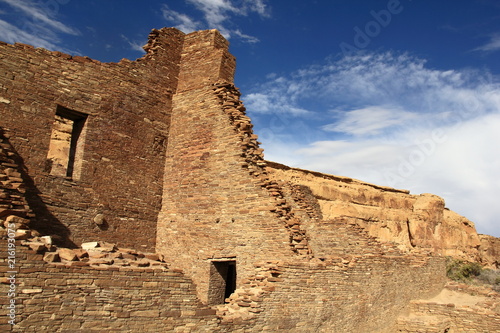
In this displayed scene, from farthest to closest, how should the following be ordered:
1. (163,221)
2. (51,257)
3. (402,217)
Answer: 1. (402,217)
2. (163,221)
3. (51,257)

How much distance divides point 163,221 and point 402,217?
32.7 m

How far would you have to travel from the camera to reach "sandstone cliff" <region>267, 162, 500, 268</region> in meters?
37.2

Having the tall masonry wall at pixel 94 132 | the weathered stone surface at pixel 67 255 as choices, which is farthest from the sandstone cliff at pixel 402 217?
the weathered stone surface at pixel 67 255

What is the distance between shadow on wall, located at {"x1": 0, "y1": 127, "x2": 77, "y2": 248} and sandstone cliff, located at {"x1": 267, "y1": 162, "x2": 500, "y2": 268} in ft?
89.6

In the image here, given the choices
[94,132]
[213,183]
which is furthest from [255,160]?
[94,132]

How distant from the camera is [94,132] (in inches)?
413


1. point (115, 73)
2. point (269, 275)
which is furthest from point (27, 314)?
point (115, 73)

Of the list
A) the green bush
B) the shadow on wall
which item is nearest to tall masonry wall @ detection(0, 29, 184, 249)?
the shadow on wall

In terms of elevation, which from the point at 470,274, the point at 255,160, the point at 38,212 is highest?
the point at 255,160

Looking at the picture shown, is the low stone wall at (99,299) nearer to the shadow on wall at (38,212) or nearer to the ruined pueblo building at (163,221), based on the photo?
the ruined pueblo building at (163,221)

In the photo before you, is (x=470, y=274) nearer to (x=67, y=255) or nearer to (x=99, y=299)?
(x=99, y=299)

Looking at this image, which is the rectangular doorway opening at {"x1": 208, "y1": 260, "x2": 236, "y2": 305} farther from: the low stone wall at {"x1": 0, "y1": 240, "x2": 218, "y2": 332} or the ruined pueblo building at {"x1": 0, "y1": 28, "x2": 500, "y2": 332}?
the low stone wall at {"x1": 0, "y1": 240, "x2": 218, "y2": 332}

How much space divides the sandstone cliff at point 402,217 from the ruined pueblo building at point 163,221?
2272 cm

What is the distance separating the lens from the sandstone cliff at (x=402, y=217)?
122 ft
